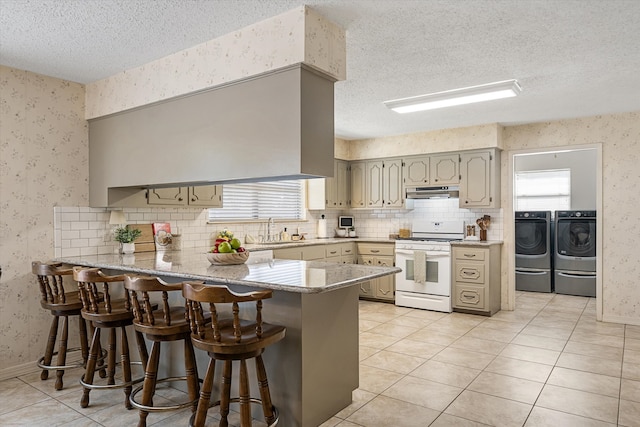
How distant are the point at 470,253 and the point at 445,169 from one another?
1.26 metres

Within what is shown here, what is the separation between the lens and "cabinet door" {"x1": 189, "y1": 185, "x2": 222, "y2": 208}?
4.55 m

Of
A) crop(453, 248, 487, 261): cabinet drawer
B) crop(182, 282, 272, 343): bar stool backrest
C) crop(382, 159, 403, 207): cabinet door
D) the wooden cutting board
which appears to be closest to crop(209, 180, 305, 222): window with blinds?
the wooden cutting board

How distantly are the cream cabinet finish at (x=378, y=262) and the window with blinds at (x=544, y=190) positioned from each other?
3501mm

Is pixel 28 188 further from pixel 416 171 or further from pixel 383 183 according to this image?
pixel 416 171

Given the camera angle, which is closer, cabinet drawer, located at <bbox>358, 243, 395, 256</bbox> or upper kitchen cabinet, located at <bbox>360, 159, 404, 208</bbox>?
cabinet drawer, located at <bbox>358, 243, 395, 256</bbox>

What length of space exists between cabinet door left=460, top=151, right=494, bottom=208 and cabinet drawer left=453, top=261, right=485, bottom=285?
819 millimetres

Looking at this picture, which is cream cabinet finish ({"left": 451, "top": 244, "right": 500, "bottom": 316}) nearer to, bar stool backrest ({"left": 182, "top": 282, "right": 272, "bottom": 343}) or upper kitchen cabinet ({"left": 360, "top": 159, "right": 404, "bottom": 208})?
upper kitchen cabinet ({"left": 360, "top": 159, "right": 404, "bottom": 208})

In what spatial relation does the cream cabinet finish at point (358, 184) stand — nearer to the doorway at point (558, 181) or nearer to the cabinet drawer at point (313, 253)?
the cabinet drawer at point (313, 253)

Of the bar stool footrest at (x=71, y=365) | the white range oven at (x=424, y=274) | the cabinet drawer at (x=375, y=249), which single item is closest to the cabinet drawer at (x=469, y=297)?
the white range oven at (x=424, y=274)

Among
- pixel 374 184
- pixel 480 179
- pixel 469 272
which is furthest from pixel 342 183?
pixel 469 272

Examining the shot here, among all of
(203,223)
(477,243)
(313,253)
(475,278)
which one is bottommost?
(475,278)

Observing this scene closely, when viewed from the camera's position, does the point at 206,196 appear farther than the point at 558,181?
No

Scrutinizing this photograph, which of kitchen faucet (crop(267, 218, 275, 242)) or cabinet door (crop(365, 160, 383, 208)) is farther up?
cabinet door (crop(365, 160, 383, 208))

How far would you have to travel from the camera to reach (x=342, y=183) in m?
7.00
